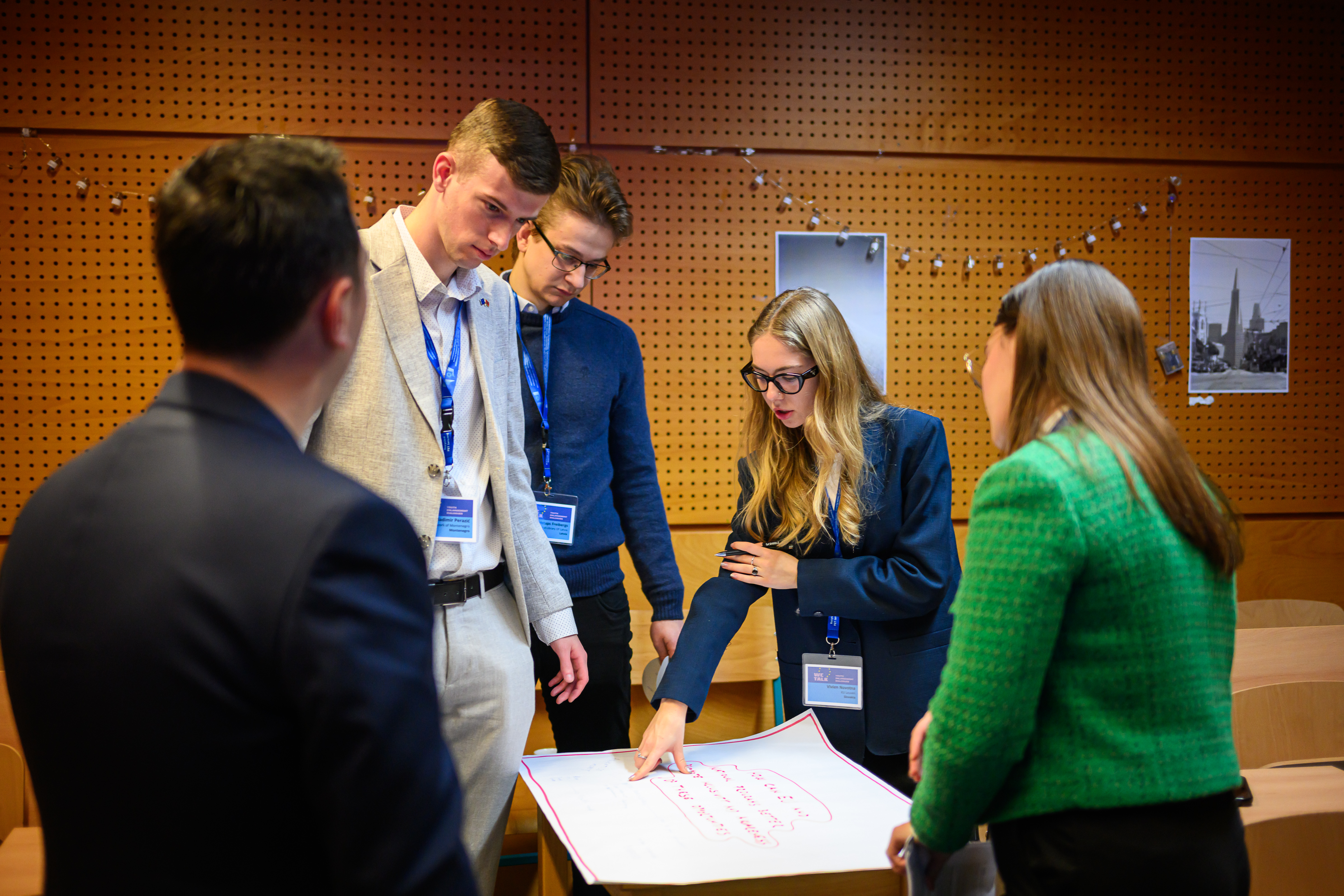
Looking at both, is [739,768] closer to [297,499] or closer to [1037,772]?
[1037,772]

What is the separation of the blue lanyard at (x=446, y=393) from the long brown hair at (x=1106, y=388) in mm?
1000

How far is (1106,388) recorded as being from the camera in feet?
3.50

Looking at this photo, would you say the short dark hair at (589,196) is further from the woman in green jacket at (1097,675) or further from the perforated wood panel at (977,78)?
the woman in green jacket at (1097,675)

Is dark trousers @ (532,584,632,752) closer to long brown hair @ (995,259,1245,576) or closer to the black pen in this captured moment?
the black pen

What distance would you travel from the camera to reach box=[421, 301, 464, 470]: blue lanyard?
165cm

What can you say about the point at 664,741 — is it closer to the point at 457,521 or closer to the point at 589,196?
the point at 457,521

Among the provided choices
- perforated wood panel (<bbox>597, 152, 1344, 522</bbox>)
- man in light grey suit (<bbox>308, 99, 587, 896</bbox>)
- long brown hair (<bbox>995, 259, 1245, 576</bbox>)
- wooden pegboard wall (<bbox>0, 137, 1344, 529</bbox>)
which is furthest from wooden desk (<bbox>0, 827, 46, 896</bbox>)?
perforated wood panel (<bbox>597, 152, 1344, 522</bbox>)

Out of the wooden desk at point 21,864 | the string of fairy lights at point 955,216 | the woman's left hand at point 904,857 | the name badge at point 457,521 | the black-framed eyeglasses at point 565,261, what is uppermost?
the string of fairy lights at point 955,216

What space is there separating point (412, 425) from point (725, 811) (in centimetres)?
88

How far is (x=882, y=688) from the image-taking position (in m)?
1.87

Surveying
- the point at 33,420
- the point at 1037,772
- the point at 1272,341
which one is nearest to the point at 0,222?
the point at 33,420

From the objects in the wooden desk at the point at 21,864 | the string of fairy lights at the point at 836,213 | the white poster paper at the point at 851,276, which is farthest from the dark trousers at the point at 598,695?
the string of fairy lights at the point at 836,213

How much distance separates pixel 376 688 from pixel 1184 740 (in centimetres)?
88

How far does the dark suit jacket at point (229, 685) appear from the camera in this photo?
2.16 feet
